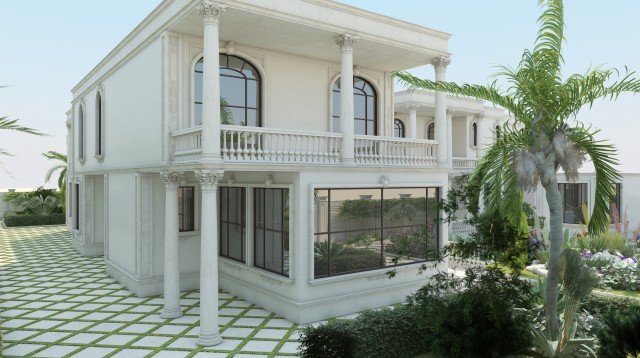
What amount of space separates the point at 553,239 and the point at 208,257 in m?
7.33

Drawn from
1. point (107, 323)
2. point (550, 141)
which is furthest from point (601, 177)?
point (107, 323)

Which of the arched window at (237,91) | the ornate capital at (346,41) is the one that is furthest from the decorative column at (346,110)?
the arched window at (237,91)

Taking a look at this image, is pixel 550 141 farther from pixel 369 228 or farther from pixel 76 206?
pixel 76 206

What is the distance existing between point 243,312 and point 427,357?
5.38 metres

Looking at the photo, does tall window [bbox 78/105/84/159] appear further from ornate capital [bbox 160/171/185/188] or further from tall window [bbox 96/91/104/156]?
ornate capital [bbox 160/171/185/188]

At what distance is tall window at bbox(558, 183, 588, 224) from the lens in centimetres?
2645

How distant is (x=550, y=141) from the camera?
8.63 m

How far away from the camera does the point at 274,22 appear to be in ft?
37.6

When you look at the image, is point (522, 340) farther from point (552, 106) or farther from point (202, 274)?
point (202, 274)

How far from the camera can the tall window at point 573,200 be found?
86.8 feet

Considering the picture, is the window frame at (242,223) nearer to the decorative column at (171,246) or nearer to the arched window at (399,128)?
the decorative column at (171,246)

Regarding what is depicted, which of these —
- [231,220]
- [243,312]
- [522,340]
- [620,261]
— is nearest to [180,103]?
[231,220]

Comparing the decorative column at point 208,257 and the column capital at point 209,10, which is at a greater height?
the column capital at point 209,10

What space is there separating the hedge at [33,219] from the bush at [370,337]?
1252 inches
